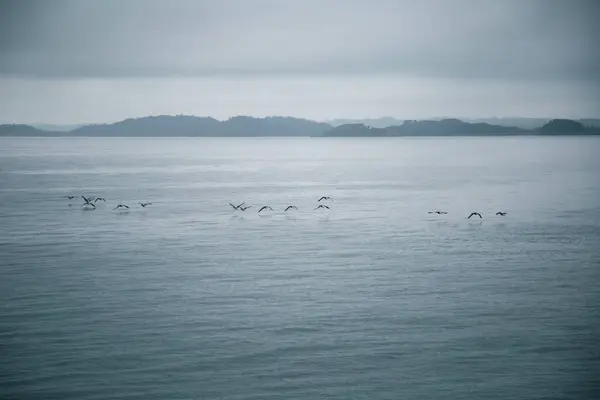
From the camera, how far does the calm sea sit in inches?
940

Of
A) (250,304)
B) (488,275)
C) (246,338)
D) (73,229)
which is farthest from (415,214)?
(246,338)

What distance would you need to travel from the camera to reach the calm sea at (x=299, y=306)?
78.3ft

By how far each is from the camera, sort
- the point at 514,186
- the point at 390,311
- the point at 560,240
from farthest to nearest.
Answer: the point at 514,186 → the point at 560,240 → the point at 390,311

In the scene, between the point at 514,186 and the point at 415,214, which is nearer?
the point at 415,214

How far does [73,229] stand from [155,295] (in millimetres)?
25929

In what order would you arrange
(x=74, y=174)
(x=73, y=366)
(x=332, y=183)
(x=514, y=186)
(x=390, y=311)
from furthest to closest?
(x=74, y=174) < (x=332, y=183) < (x=514, y=186) < (x=390, y=311) < (x=73, y=366)

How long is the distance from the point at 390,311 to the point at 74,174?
4488 inches

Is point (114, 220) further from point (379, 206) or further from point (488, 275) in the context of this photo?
point (488, 275)

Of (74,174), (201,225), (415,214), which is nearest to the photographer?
(201,225)

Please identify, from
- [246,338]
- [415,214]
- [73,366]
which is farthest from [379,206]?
[73,366]

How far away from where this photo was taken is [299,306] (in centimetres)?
3275

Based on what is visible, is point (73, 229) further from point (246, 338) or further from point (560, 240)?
point (560, 240)

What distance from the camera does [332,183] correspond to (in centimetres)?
11981

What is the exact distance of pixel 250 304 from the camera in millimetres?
33219
